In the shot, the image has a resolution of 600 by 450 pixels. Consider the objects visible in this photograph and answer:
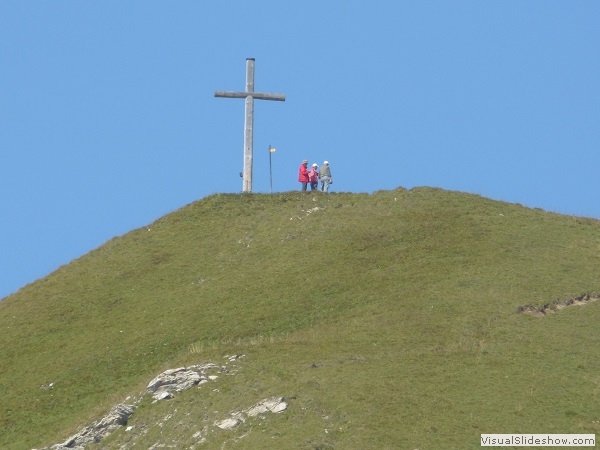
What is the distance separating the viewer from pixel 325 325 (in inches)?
1896

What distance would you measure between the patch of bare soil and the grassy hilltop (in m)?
0.29

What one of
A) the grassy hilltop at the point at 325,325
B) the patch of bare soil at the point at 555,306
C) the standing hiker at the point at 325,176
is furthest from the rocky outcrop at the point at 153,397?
the standing hiker at the point at 325,176

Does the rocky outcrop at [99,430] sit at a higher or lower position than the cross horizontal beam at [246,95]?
lower

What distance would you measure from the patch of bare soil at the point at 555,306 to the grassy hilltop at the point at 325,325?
0.29 m

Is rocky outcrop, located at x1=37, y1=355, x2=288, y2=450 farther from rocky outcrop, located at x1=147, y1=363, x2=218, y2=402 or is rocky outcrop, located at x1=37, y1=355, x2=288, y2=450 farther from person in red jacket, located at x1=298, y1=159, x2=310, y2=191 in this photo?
person in red jacket, located at x1=298, y1=159, x2=310, y2=191

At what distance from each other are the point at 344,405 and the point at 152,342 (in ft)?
44.1

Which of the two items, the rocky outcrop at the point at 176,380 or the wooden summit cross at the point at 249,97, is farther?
the wooden summit cross at the point at 249,97

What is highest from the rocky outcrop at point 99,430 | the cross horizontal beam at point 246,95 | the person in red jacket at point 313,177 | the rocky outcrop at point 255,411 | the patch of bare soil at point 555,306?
the cross horizontal beam at point 246,95

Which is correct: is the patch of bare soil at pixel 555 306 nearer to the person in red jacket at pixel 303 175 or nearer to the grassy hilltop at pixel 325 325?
the grassy hilltop at pixel 325 325

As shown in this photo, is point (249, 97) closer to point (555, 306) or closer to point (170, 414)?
point (555, 306)

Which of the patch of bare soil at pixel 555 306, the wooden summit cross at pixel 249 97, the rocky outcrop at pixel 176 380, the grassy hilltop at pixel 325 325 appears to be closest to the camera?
the grassy hilltop at pixel 325 325

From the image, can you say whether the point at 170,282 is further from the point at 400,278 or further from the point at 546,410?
the point at 546,410

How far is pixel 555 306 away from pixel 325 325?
8746 mm

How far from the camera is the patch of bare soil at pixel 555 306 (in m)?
47.0
